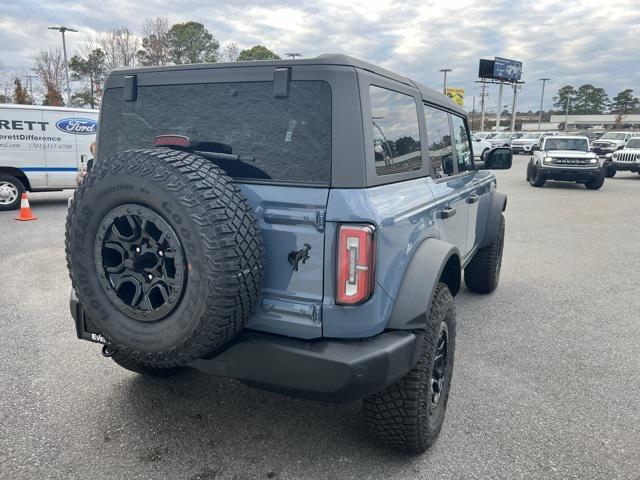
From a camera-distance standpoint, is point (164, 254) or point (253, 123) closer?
point (164, 254)

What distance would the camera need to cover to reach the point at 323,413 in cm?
289

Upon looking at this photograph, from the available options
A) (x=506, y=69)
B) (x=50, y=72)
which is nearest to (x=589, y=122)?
(x=506, y=69)

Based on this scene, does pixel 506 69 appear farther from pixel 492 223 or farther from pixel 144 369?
pixel 144 369

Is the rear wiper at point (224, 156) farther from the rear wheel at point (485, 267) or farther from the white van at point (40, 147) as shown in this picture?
the white van at point (40, 147)

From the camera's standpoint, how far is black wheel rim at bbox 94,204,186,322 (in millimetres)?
1983

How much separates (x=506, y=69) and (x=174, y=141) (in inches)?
2665

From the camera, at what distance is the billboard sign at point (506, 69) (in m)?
60.7

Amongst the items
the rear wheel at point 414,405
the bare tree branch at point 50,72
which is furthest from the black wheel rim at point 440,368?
the bare tree branch at point 50,72

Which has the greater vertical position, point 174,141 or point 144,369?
point 174,141

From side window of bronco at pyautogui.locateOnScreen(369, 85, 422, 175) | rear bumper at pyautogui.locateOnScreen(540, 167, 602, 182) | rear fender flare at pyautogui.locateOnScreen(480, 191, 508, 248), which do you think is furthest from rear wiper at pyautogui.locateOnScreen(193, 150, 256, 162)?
rear bumper at pyautogui.locateOnScreen(540, 167, 602, 182)

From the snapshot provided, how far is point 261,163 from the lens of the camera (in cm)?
226

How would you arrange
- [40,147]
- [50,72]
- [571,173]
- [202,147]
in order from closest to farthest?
[202,147]
[40,147]
[571,173]
[50,72]

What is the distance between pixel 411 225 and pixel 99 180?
142 cm

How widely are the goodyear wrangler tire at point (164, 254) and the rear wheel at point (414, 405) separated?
821 millimetres
